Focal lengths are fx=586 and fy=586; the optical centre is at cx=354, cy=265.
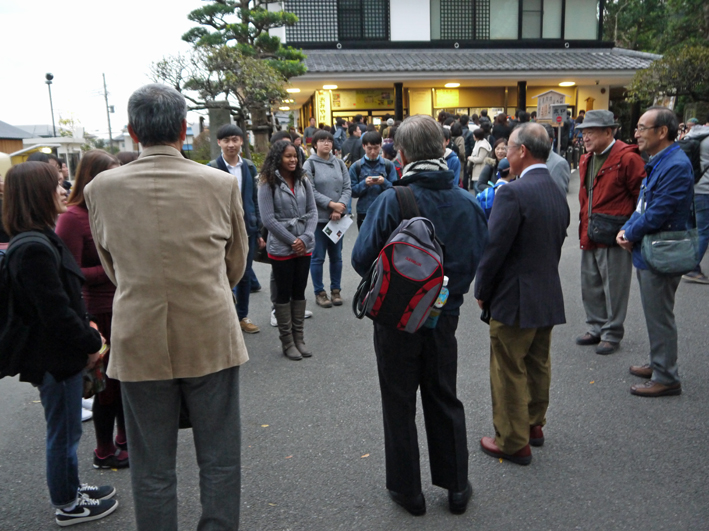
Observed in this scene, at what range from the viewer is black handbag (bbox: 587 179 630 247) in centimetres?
491

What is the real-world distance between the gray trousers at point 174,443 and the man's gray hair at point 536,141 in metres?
2.10

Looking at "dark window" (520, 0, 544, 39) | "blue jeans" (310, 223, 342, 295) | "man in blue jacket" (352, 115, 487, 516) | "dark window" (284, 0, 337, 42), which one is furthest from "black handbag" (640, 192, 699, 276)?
"dark window" (520, 0, 544, 39)

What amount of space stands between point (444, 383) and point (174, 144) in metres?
1.72

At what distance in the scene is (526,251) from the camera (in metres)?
3.29

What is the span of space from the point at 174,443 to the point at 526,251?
6.83 feet

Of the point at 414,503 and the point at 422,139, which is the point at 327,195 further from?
the point at 414,503

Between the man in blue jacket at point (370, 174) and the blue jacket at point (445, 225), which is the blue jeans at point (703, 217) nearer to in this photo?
the man in blue jacket at point (370, 174)

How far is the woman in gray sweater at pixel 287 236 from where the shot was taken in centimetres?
523

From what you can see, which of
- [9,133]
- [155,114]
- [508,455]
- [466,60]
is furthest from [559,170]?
[9,133]

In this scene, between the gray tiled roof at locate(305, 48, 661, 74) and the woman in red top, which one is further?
the gray tiled roof at locate(305, 48, 661, 74)

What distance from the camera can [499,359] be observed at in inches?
135

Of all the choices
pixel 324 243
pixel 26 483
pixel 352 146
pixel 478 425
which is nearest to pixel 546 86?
pixel 352 146

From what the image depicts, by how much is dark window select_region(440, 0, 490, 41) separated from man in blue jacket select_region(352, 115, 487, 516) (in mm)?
21645

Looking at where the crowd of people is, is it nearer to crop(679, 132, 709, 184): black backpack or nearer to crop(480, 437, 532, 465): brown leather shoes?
crop(480, 437, 532, 465): brown leather shoes
